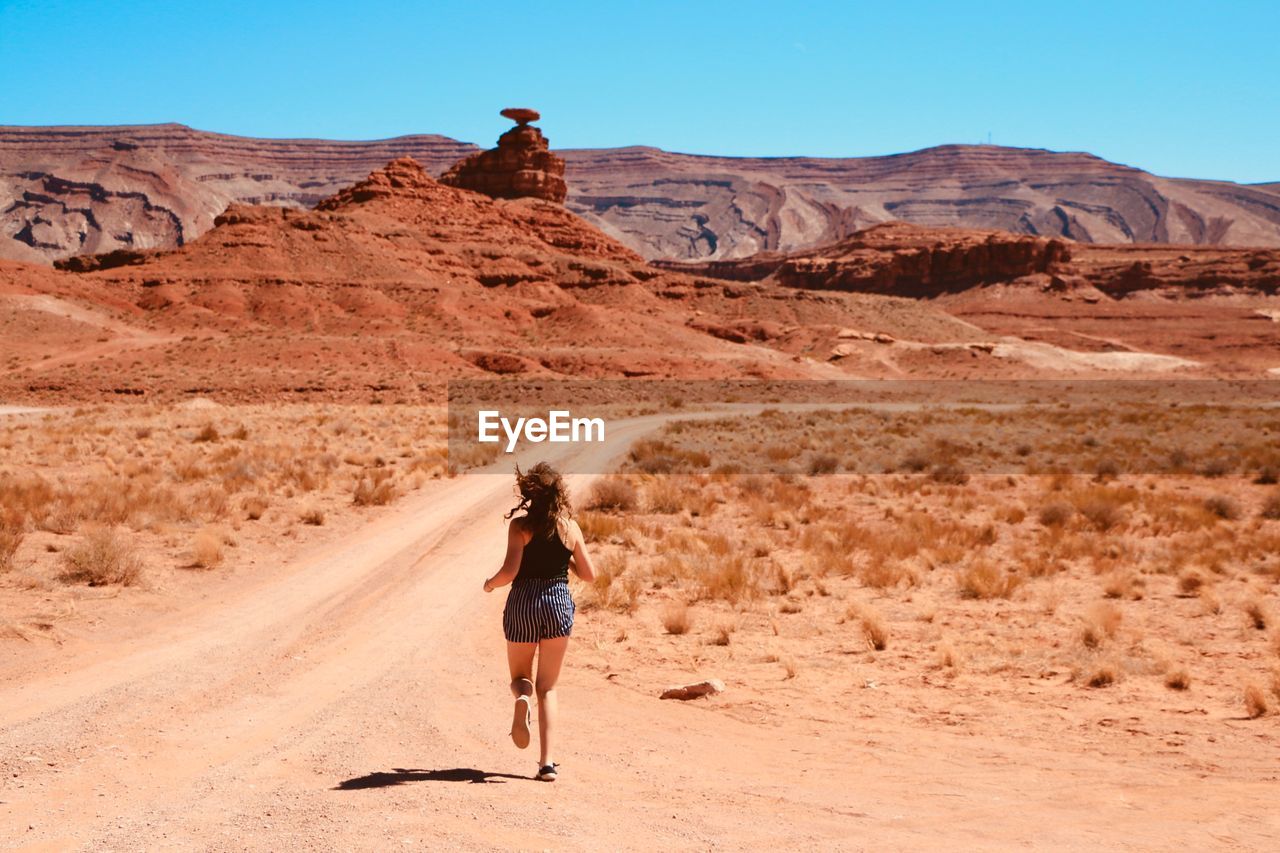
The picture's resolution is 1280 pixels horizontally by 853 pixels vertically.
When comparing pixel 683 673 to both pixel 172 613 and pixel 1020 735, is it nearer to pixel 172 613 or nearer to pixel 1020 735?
pixel 1020 735

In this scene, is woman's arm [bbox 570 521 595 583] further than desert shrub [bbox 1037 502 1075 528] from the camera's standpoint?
No

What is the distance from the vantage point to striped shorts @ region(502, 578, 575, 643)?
21.1 ft

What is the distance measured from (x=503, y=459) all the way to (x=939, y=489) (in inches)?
434

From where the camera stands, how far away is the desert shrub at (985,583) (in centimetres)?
1291

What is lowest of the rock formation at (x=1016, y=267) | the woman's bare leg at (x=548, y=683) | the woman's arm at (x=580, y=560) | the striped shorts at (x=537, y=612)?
the woman's bare leg at (x=548, y=683)

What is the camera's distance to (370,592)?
40.1 feet

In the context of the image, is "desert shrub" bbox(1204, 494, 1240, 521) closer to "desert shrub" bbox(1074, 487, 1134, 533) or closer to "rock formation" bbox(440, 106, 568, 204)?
"desert shrub" bbox(1074, 487, 1134, 533)

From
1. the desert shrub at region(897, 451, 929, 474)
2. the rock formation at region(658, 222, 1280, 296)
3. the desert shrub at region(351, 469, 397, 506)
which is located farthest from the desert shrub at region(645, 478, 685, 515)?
the rock formation at region(658, 222, 1280, 296)

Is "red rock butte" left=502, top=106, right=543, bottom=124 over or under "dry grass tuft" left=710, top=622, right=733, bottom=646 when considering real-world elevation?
over

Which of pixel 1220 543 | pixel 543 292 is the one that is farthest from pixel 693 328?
pixel 1220 543

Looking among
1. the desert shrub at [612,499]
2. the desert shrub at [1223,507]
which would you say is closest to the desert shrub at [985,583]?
the desert shrub at [612,499]

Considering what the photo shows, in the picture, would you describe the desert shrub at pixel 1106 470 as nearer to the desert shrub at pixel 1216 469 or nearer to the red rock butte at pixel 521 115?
the desert shrub at pixel 1216 469

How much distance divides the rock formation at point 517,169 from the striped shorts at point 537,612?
95.8m

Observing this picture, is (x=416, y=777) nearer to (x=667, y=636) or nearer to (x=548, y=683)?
(x=548, y=683)
